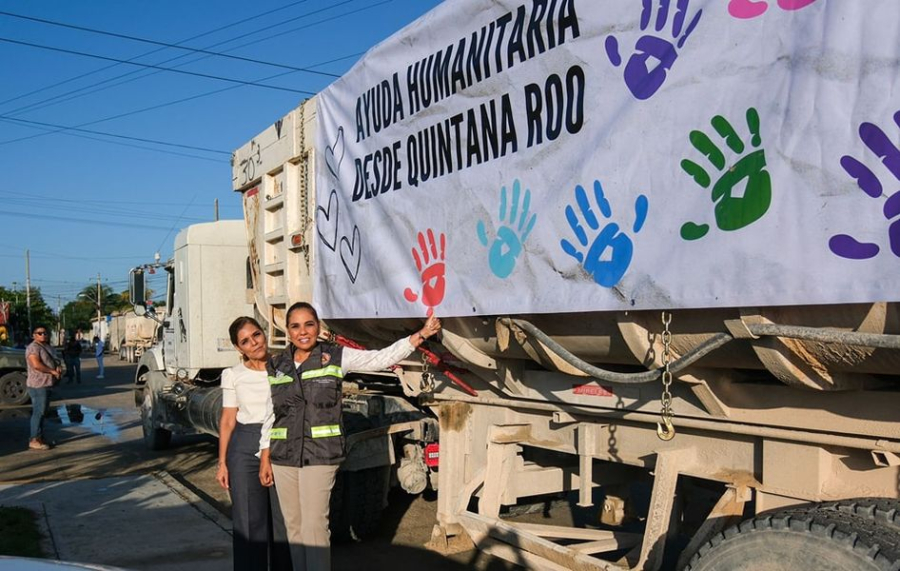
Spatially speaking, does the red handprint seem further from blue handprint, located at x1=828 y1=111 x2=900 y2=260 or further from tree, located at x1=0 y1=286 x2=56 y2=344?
tree, located at x1=0 y1=286 x2=56 y2=344

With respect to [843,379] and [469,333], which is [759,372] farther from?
[469,333]

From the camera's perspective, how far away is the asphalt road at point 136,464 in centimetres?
602

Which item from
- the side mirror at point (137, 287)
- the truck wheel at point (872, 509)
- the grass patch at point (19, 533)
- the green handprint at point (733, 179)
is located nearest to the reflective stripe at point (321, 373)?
the green handprint at point (733, 179)

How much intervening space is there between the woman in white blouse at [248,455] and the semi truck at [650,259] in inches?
30.4

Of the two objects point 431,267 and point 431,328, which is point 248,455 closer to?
point 431,328

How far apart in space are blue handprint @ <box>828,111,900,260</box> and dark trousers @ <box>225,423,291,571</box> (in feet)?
10.8

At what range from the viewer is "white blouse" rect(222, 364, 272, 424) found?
15.4ft

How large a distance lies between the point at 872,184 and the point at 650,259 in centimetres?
85

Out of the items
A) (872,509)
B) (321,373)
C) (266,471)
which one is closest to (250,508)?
(266,471)

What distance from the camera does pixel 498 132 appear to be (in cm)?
387

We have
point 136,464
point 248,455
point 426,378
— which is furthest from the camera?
point 136,464

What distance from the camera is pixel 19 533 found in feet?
21.3

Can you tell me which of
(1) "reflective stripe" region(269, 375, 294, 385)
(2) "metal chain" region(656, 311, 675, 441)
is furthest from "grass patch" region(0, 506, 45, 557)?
(2) "metal chain" region(656, 311, 675, 441)

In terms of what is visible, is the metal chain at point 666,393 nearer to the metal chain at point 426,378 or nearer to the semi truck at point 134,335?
the metal chain at point 426,378
